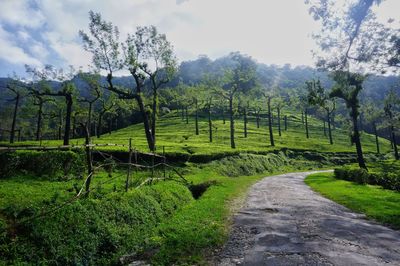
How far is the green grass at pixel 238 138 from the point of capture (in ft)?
222

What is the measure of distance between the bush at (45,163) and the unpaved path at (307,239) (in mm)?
14416

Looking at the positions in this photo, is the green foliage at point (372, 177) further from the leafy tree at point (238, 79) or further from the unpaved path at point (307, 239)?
the leafy tree at point (238, 79)

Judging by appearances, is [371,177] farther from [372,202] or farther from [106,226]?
[106,226]

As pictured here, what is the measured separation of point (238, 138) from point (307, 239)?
7451cm

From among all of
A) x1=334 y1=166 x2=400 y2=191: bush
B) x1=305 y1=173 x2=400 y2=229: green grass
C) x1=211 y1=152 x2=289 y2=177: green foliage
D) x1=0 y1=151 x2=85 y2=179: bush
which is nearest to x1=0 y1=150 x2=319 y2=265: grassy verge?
x1=0 y1=151 x2=85 y2=179: bush

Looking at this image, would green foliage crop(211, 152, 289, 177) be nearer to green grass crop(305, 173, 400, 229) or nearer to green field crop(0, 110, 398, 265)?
green grass crop(305, 173, 400, 229)

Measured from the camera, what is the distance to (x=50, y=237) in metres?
10.7

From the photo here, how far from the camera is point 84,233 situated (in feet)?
39.1

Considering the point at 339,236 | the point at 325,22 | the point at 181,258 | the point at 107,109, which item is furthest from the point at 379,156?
the point at 181,258

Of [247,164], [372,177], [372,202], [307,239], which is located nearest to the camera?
[307,239]

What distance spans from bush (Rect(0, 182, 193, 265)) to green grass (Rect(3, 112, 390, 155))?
32.7 metres

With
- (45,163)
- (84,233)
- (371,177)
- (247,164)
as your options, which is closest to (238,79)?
(247,164)

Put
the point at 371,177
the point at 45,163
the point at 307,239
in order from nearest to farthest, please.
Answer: the point at 307,239 → the point at 45,163 → the point at 371,177

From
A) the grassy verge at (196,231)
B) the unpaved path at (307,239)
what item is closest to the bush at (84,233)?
the grassy verge at (196,231)
